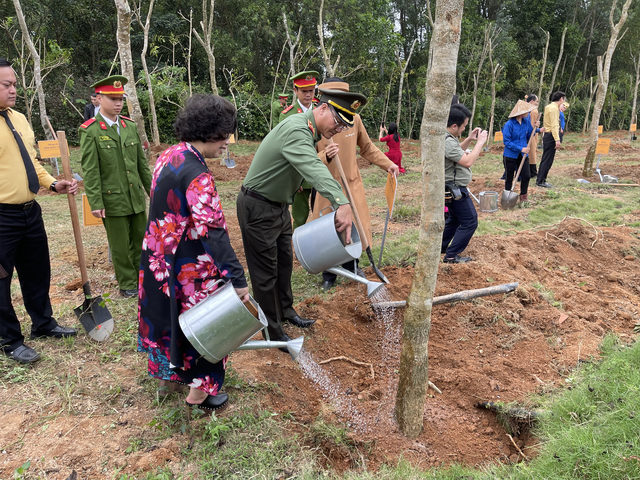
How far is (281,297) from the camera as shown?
11.6 ft

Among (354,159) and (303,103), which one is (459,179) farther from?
(303,103)

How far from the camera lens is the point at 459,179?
14.5ft

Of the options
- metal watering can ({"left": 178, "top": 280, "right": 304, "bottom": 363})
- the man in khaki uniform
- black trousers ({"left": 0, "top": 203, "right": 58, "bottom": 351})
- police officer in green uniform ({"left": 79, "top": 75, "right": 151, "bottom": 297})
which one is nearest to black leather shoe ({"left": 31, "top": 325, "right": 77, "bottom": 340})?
black trousers ({"left": 0, "top": 203, "right": 58, "bottom": 351})

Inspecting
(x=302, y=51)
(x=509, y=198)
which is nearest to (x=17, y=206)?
(x=509, y=198)

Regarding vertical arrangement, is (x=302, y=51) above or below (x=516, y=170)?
above

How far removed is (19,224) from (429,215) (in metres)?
2.61

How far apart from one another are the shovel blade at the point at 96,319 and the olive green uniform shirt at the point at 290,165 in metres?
1.52

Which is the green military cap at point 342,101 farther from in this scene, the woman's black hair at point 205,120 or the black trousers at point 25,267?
the black trousers at point 25,267

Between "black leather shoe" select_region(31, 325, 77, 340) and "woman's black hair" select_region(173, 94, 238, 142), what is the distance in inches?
78.3

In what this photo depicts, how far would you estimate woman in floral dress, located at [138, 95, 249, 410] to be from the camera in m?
2.12

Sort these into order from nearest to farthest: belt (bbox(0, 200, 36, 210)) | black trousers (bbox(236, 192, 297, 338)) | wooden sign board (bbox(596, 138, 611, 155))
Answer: belt (bbox(0, 200, 36, 210))
black trousers (bbox(236, 192, 297, 338))
wooden sign board (bbox(596, 138, 611, 155))

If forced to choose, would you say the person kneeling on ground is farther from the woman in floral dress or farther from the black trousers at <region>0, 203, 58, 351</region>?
the black trousers at <region>0, 203, 58, 351</region>

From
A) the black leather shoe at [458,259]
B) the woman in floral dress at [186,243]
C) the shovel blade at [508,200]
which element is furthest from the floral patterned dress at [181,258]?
the shovel blade at [508,200]

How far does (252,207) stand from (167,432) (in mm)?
1466
